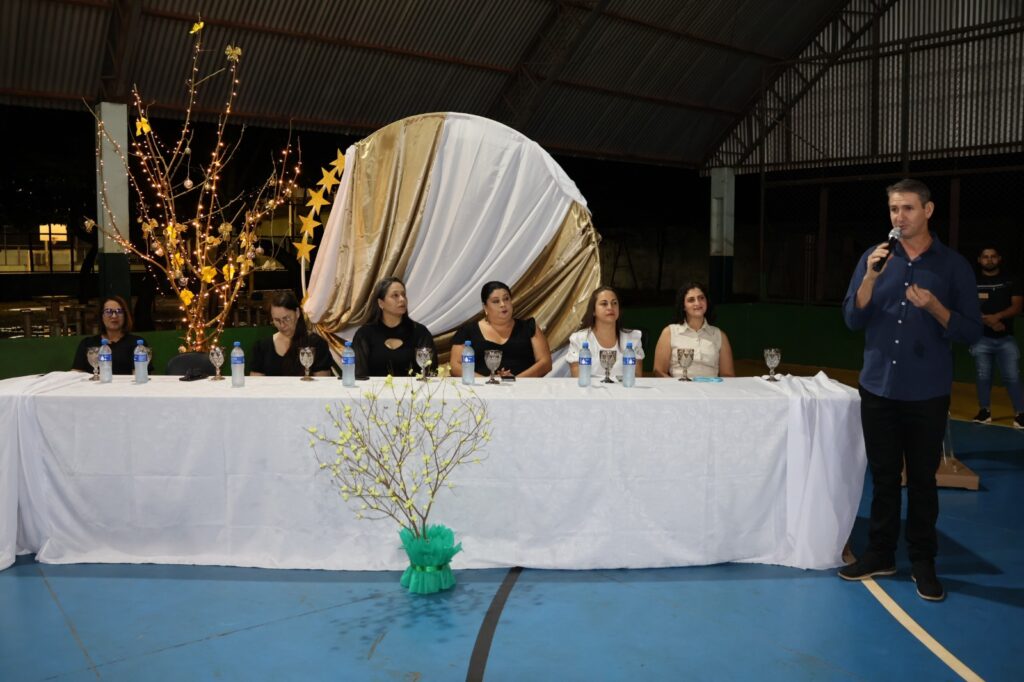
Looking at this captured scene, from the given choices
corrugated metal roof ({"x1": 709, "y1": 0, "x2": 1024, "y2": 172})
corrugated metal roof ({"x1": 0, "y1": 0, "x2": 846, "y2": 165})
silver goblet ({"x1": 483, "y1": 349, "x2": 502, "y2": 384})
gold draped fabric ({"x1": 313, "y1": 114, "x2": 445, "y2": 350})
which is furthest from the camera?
corrugated metal roof ({"x1": 709, "y1": 0, "x2": 1024, "y2": 172})

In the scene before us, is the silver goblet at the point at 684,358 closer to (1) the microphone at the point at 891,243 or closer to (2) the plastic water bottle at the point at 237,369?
(1) the microphone at the point at 891,243

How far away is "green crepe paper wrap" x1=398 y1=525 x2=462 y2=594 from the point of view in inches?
140

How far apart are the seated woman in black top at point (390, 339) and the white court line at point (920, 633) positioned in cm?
226

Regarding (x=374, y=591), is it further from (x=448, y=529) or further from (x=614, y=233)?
(x=614, y=233)

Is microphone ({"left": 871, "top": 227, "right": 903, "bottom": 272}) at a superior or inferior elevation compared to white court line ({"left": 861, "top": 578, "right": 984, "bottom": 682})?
superior

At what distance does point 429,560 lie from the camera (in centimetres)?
358

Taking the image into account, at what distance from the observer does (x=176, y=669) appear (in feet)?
9.68

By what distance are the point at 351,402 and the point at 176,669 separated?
120cm

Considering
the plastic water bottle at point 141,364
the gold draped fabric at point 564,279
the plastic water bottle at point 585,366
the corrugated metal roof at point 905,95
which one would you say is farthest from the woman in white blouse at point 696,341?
the corrugated metal roof at point 905,95

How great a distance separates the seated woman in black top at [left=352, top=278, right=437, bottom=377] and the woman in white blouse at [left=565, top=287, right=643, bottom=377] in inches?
28.0

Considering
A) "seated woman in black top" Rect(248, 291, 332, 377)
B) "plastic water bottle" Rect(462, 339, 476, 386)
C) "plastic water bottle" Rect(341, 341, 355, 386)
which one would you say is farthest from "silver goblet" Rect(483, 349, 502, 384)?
"seated woman in black top" Rect(248, 291, 332, 377)

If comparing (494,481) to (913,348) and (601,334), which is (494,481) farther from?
(913,348)

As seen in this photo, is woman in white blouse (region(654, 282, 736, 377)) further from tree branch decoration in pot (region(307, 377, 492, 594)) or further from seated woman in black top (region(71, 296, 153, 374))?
seated woman in black top (region(71, 296, 153, 374))

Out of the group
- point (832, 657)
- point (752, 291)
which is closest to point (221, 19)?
point (832, 657)
